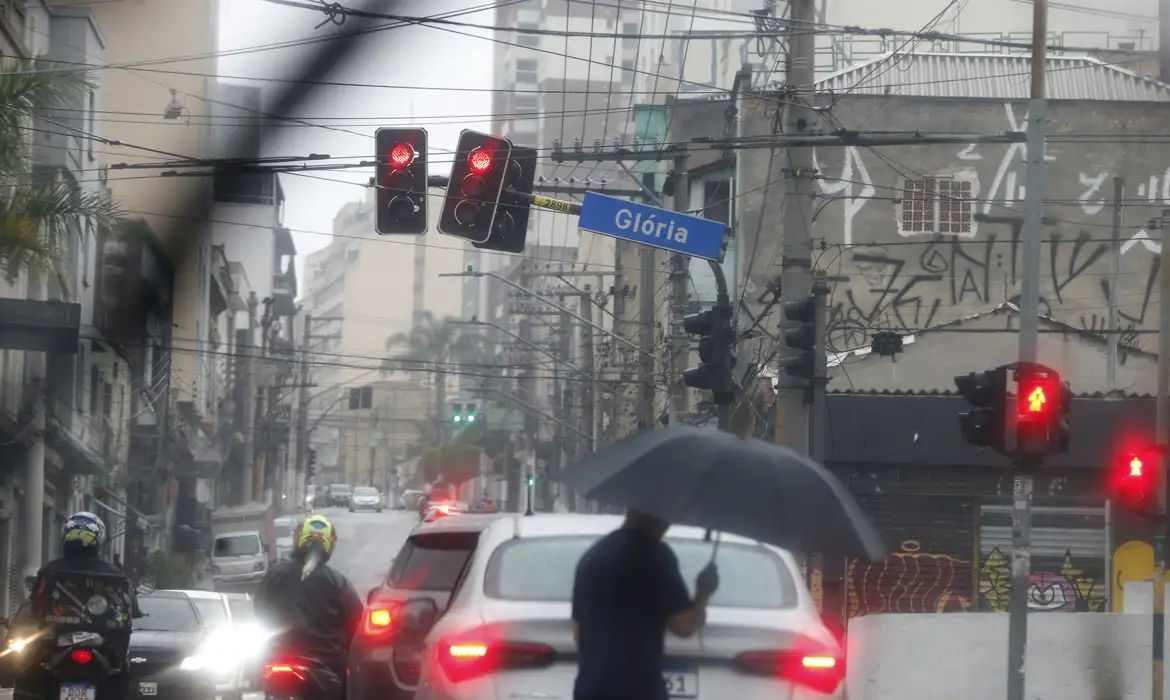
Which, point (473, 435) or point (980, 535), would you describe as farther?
point (473, 435)

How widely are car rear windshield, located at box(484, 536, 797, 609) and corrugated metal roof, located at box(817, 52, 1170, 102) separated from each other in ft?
102

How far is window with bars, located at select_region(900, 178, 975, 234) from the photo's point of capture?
35.5 metres

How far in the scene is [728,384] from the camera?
58.2 feet

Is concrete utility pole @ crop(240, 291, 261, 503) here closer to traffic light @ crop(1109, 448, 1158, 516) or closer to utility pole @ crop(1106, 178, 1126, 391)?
utility pole @ crop(1106, 178, 1126, 391)

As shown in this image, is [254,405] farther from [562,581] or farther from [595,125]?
[562,581]

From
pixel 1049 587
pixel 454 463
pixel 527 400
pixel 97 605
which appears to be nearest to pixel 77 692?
pixel 97 605

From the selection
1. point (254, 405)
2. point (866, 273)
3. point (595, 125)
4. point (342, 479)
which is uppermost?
point (595, 125)

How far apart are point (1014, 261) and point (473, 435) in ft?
Result: 205

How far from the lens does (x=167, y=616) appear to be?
58.4 ft

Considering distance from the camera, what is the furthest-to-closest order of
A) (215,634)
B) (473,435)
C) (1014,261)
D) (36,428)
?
(473,435) < (1014,261) < (36,428) < (215,634)

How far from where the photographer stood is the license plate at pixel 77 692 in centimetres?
1005

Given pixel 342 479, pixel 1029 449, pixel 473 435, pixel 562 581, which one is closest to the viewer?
pixel 562 581

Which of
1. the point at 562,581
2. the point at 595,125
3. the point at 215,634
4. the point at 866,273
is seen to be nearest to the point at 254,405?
the point at 595,125

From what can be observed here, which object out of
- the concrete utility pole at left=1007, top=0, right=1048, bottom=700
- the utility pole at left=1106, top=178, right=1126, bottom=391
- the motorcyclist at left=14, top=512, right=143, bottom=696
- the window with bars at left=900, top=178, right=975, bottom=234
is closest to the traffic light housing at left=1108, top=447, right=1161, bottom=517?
the concrete utility pole at left=1007, top=0, right=1048, bottom=700
